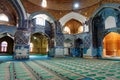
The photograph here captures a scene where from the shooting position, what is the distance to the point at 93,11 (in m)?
12.9

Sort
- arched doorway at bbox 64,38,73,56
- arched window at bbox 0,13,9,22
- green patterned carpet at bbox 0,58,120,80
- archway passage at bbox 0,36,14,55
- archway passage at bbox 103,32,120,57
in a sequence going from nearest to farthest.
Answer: green patterned carpet at bbox 0,58,120,80
arched window at bbox 0,13,9,22
archway passage at bbox 103,32,120,57
arched doorway at bbox 64,38,73,56
archway passage at bbox 0,36,14,55

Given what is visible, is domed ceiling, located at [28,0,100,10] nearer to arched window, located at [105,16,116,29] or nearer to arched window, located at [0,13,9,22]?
arched window, located at [105,16,116,29]

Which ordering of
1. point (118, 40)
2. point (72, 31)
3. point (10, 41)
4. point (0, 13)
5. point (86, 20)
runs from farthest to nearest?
1. point (10, 41)
2. point (72, 31)
3. point (118, 40)
4. point (0, 13)
5. point (86, 20)

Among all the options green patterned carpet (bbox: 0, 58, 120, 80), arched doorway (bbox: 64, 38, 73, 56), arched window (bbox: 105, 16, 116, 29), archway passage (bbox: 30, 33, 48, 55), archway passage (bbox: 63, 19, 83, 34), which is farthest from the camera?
archway passage (bbox: 30, 33, 48, 55)

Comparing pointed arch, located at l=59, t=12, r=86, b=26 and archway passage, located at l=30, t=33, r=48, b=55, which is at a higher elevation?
pointed arch, located at l=59, t=12, r=86, b=26

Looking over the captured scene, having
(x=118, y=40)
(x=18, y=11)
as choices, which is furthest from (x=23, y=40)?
(x=118, y=40)

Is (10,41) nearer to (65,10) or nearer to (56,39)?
(56,39)

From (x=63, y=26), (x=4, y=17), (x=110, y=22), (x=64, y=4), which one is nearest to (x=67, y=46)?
(x=63, y=26)

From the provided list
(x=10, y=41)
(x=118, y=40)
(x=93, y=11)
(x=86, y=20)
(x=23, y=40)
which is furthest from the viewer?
(x=10, y=41)

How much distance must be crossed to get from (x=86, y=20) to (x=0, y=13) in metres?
11.2

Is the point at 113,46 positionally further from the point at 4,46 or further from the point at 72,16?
the point at 4,46

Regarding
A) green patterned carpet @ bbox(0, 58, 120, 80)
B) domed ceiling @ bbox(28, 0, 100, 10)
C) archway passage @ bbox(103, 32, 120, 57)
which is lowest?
green patterned carpet @ bbox(0, 58, 120, 80)

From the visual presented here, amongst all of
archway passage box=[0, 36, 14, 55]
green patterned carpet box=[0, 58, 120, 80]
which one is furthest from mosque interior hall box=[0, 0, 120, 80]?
archway passage box=[0, 36, 14, 55]

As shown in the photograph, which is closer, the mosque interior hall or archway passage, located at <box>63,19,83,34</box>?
the mosque interior hall
